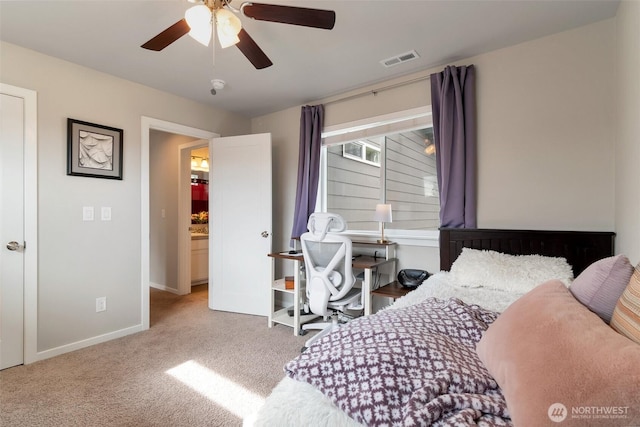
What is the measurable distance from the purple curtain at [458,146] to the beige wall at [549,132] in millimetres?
102

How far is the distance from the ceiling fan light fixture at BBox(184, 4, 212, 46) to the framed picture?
5.89 feet

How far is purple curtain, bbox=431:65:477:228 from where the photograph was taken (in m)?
2.44

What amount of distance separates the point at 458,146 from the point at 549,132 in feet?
1.97

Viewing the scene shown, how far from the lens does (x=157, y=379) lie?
2080 millimetres

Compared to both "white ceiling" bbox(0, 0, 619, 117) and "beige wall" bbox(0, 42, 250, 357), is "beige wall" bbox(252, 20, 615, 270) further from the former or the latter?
"beige wall" bbox(0, 42, 250, 357)

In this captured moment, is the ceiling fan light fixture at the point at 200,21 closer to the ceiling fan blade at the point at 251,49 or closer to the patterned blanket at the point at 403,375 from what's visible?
the ceiling fan blade at the point at 251,49

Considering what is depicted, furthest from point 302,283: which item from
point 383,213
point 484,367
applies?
point 484,367

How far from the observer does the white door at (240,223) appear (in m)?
3.43

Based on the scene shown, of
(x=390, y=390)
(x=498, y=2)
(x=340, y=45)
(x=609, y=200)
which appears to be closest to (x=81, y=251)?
(x=340, y=45)

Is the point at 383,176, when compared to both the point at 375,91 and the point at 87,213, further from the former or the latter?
the point at 87,213

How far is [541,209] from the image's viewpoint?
2229 millimetres

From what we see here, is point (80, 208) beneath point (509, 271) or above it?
above

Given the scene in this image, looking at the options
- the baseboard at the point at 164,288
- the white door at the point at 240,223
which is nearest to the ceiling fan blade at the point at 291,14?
the white door at the point at 240,223

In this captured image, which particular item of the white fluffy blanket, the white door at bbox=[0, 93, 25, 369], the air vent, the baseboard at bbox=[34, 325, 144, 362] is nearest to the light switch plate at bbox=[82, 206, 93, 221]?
the white door at bbox=[0, 93, 25, 369]
